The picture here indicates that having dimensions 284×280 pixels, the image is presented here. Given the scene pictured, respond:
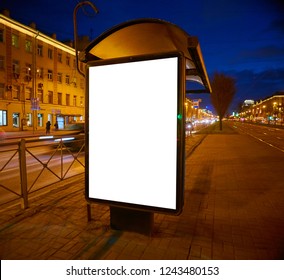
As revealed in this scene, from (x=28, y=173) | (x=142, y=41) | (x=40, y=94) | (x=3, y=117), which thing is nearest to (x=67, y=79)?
(x=40, y=94)

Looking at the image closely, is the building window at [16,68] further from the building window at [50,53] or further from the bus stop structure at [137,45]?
the bus stop structure at [137,45]

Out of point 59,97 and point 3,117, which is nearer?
point 3,117

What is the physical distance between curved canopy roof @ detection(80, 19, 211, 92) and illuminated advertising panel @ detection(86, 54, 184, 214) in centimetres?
47

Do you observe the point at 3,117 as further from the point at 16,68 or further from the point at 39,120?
the point at 16,68

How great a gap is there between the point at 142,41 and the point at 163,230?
296 cm

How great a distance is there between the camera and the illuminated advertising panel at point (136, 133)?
10.9 feet

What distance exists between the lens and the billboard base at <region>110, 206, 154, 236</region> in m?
3.98

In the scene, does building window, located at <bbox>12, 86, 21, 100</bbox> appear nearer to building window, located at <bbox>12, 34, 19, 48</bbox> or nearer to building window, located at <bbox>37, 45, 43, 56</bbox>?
building window, located at <bbox>12, 34, 19, 48</bbox>

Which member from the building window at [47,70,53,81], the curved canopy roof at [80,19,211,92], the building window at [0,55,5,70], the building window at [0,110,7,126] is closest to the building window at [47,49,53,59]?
the building window at [47,70,53,81]

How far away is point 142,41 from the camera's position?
4324 mm

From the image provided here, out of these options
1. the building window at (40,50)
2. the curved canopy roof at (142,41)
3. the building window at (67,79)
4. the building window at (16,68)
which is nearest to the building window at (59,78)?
the building window at (67,79)

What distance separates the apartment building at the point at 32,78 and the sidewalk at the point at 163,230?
27.3 meters

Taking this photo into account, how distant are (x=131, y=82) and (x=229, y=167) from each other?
23.8 feet

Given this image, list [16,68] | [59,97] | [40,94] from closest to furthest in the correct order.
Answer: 1. [16,68]
2. [40,94]
3. [59,97]
